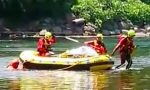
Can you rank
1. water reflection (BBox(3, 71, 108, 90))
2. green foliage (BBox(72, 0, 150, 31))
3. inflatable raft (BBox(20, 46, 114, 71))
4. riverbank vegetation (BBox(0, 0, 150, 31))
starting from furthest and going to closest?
green foliage (BBox(72, 0, 150, 31)) → riverbank vegetation (BBox(0, 0, 150, 31)) → inflatable raft (BBox(20, 46, 114, 71)) → water reflection (BBox(3, 71, 108, 90))

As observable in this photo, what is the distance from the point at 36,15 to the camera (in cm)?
8400

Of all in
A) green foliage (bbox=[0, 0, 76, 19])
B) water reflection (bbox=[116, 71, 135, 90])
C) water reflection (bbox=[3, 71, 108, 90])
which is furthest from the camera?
green foliage (bbox=[0, 0, 76, 19])

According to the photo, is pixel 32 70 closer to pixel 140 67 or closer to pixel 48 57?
pixel 48 57

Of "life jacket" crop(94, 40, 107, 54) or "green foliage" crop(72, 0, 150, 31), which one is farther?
"green foliage" crop(72, 0, 150, 31)

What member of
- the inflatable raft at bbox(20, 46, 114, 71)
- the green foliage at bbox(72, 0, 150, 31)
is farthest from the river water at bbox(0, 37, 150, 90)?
the green foliage at bbox(72, 0, 150, 31)

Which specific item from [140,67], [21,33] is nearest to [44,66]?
[140,67]

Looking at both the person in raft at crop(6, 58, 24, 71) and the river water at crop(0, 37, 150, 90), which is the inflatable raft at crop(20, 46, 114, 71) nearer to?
the river water at crop(0, 37, 150, 90)

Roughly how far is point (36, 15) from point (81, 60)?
184 feet

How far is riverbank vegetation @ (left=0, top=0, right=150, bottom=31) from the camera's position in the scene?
8162cm

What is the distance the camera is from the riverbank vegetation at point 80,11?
8162cm

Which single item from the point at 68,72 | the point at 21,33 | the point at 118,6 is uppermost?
the point at 118,6

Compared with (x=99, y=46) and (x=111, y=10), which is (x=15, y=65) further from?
(x=111, y=10)

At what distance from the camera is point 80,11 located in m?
90.9

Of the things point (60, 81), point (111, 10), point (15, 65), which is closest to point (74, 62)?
point (15, 65)
